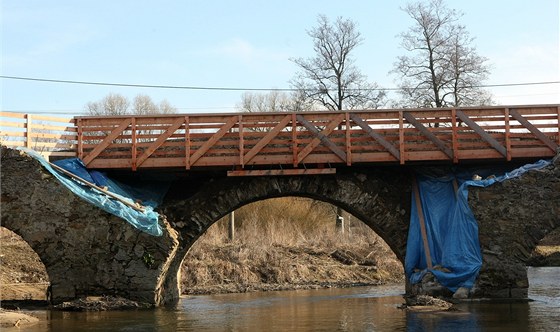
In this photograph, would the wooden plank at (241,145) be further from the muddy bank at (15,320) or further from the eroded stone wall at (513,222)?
the muddy bank at (15,320)

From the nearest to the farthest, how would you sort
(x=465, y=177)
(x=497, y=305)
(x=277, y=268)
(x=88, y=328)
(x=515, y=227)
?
(x=88, y=328), (x=497, y=305), (x=515, y=227), (x=465, y=177), (x=277, y=268)

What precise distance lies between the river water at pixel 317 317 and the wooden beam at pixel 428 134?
3.97 m

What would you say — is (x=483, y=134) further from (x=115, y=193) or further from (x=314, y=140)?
(x=115, y=193)

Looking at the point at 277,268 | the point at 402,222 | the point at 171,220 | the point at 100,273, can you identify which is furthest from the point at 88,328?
the point at 277,268

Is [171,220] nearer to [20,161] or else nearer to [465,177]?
[20,161]

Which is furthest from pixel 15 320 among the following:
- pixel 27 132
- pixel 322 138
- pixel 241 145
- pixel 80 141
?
pixel 322 138

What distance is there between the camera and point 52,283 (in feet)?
60.8

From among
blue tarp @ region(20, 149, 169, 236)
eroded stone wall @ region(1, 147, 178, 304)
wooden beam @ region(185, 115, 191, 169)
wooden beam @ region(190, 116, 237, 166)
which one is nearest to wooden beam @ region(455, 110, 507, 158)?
wooden beam @ region(190, 116, 237, 166)

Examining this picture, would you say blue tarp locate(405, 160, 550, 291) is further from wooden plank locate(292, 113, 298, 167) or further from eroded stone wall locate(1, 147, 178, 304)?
eroded stone wall locate(1, 147, 178, 304)

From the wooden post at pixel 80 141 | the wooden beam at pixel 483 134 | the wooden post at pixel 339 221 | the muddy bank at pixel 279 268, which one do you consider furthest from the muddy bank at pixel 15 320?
the wooden post at pixel 339 221

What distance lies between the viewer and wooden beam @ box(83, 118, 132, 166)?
19.8 metres

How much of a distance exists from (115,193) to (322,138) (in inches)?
217

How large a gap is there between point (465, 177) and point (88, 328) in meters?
10.8

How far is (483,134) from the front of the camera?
1978 cm
